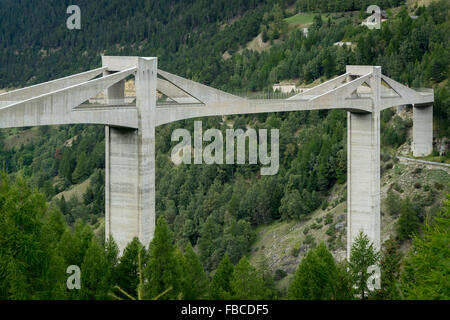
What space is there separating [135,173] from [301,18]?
Answer: 9716cm

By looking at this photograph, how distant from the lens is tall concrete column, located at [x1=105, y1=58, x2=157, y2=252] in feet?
104

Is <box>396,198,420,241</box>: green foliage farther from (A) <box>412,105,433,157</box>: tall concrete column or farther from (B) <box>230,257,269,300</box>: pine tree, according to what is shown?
(B) <box>230,257,269,300</box>: pine tree

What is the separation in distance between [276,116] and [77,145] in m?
37.5

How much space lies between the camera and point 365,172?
48.5m

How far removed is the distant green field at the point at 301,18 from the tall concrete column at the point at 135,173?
9172cm

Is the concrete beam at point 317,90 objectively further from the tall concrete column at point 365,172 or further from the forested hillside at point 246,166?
the forested hillside at point 246,166

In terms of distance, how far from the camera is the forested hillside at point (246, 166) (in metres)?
29.7

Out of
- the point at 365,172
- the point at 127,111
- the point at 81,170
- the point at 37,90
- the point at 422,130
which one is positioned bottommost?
the point at 365,172

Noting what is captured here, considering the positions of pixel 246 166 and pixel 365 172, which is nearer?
pixel 365 172

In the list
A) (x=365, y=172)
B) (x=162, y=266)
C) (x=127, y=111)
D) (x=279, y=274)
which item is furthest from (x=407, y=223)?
(x=162, y=266)

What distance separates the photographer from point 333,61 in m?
88.5

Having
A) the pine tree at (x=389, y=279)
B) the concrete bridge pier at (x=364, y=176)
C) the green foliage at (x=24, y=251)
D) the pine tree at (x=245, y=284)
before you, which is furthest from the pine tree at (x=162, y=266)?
the concrete bridge pier at (x=364, y=176)

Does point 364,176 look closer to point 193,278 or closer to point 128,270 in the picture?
point 193,278

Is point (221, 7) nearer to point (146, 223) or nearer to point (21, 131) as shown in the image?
point (21, 131)
